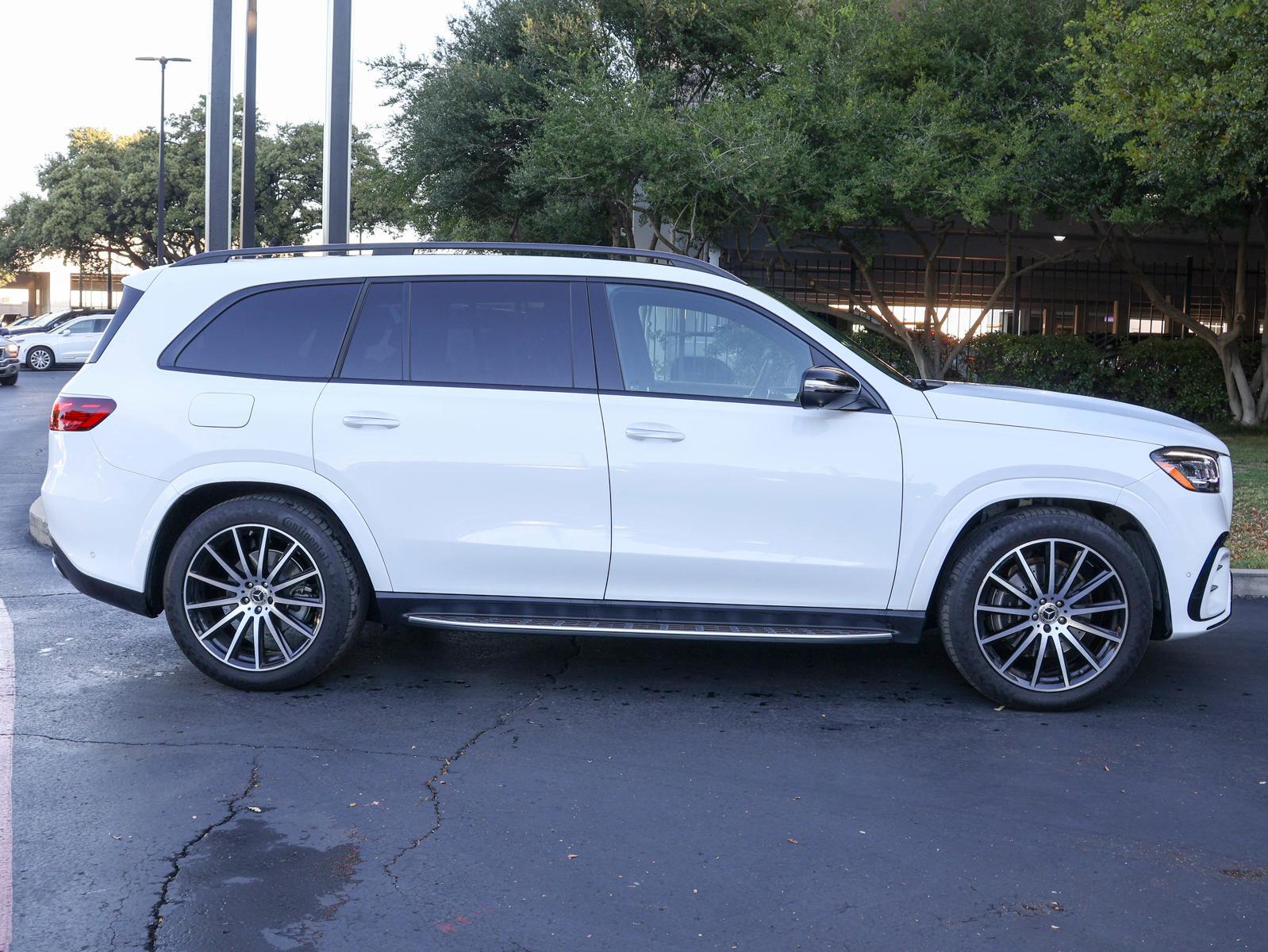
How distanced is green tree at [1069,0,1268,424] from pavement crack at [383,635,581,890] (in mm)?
8970

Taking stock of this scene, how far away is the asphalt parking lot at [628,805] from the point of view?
3557 millimetres

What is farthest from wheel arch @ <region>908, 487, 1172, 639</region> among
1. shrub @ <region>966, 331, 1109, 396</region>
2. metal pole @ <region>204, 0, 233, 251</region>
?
shrub @ <region>966, 331, 1109, 396</region>

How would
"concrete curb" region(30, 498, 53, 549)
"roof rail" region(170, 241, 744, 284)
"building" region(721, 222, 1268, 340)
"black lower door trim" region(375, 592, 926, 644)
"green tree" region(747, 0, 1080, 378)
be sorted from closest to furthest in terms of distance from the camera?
"black lower door trim" region(375, 592, 926, 644), "roof rail" region(170, 241, 744, 284), "concrete curb" region(30, 498, 53, 549), "green tree" region(747, 0, 1080, 378), "building" region(721, 222, 1268, 340)

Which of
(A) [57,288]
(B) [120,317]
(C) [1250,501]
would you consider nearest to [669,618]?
(B) [120,317]

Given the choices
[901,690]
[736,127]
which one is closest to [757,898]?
[901,690]

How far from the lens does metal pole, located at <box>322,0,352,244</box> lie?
39.7ft

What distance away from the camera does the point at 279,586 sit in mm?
5691

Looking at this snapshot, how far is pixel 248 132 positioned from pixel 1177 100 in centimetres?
1077

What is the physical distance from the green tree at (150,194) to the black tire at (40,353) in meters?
12.7

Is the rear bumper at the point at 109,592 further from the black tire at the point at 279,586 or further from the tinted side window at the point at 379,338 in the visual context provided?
the tinted side window at the point at 379,338

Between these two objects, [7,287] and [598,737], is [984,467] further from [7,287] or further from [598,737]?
[7,287]

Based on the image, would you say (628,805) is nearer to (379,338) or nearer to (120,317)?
(379,338)

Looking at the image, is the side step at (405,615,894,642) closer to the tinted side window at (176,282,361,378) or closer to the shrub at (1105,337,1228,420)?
the tinted side window at (176,282,361,378)

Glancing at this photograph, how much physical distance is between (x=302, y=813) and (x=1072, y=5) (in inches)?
663
